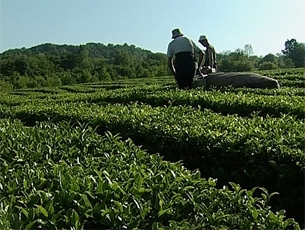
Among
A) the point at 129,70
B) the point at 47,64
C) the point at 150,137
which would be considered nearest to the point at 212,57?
the point at 150,137

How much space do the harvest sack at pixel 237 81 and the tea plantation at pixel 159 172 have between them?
3822 mm

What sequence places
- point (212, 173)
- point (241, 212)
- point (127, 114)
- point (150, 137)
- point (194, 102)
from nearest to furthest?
point (241, 212) < point (212, 173) < point (150, 137) < point (127, 114) < point (194, 102)

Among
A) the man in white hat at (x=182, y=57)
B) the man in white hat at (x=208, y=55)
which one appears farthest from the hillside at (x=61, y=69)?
the man in white hat at (x=182, y=57)

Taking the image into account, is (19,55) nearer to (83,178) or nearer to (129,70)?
(129,70)

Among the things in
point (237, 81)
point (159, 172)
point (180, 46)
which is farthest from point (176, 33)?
point (159, 172)

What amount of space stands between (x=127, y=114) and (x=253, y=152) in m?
2.12

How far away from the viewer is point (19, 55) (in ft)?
207

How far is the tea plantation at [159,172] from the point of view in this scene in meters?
2.21

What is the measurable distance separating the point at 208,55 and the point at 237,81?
5.79 feet

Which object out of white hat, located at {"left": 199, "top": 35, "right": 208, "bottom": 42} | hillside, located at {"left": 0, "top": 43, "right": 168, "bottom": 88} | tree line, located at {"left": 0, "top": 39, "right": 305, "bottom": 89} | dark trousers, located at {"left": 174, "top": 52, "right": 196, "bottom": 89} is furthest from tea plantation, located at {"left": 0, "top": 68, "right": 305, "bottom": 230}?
→ hillside, located at {"left": 0, "top": 43, "right": 168, "bottom": 88}

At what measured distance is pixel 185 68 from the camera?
9.45 meters

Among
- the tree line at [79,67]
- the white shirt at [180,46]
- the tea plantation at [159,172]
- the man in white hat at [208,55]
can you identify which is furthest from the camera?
the tree line at [79,67]

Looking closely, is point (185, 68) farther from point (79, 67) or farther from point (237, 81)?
point (79, 67)

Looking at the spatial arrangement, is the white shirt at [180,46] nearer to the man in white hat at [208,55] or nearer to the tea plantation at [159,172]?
the man in white hat at [208,55]
